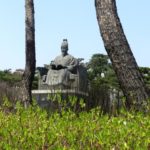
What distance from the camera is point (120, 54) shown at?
8797 mm

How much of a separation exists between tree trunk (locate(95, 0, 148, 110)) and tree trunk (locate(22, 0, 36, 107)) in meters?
4.28

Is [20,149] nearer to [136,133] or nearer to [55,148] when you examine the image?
[55,148]

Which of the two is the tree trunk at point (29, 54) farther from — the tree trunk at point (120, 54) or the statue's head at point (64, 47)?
the statue's head at point (64, 47)

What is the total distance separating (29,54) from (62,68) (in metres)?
5.70

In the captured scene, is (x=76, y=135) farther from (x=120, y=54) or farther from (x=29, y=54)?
(x=29, y=54)

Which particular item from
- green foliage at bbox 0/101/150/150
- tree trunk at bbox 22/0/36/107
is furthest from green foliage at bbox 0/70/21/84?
green foliage at bbox 0/101/150/150

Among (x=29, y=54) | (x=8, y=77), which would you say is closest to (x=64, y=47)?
(x=29, y=54)

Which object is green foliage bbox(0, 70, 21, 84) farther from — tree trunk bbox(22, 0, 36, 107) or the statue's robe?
tree trunk bbox(22, 0, 36, 107)

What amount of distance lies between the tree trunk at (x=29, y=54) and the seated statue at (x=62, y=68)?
16.3 feet

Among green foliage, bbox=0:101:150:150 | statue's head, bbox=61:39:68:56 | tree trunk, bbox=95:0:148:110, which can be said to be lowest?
green foliage, bbox=0:101:150:150

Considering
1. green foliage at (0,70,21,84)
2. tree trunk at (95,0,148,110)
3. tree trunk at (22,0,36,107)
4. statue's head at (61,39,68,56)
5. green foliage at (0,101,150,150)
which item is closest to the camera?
green foliage at (0,101,150,150)

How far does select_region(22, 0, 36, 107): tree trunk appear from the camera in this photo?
13.1 m

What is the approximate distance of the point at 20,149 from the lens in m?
3.74

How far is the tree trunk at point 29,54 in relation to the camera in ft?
42.9
